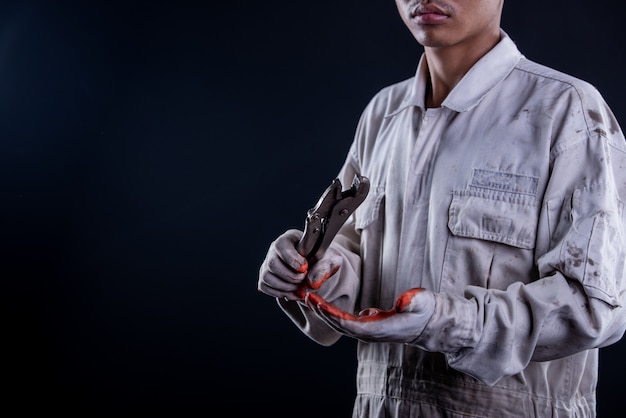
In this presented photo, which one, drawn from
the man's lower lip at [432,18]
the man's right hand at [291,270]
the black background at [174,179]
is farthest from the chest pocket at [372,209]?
the black background at [174,179]

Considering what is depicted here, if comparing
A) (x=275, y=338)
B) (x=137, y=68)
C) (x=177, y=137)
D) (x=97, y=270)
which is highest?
(x=137, y=68)

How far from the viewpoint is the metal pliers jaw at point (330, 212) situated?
1.20 m

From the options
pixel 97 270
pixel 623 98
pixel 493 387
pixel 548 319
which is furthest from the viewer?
pixel 97 270

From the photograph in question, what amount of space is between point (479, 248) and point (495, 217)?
0.19ft

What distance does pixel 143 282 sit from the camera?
2.41m

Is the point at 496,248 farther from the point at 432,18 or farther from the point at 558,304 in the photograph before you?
the point at 432,18

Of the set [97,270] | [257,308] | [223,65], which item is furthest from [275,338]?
[223,65]

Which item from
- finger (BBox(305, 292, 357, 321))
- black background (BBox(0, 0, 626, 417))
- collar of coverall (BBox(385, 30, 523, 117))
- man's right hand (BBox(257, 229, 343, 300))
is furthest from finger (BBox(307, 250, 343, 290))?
black background (BBox(0, 0, 626, 417))

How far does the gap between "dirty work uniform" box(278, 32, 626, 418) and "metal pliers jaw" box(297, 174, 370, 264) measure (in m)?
0.15

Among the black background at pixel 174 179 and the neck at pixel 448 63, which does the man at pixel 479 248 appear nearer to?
the neck at pixel 448 63

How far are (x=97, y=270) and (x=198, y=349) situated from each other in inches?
16.0

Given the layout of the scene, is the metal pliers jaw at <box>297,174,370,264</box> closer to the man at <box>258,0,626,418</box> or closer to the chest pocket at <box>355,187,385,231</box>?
the man at <box>258,0,626,418</box>

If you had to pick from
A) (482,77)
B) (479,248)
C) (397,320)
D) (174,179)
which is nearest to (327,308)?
(397,320)

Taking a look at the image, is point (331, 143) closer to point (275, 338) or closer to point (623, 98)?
point (275, 338)
